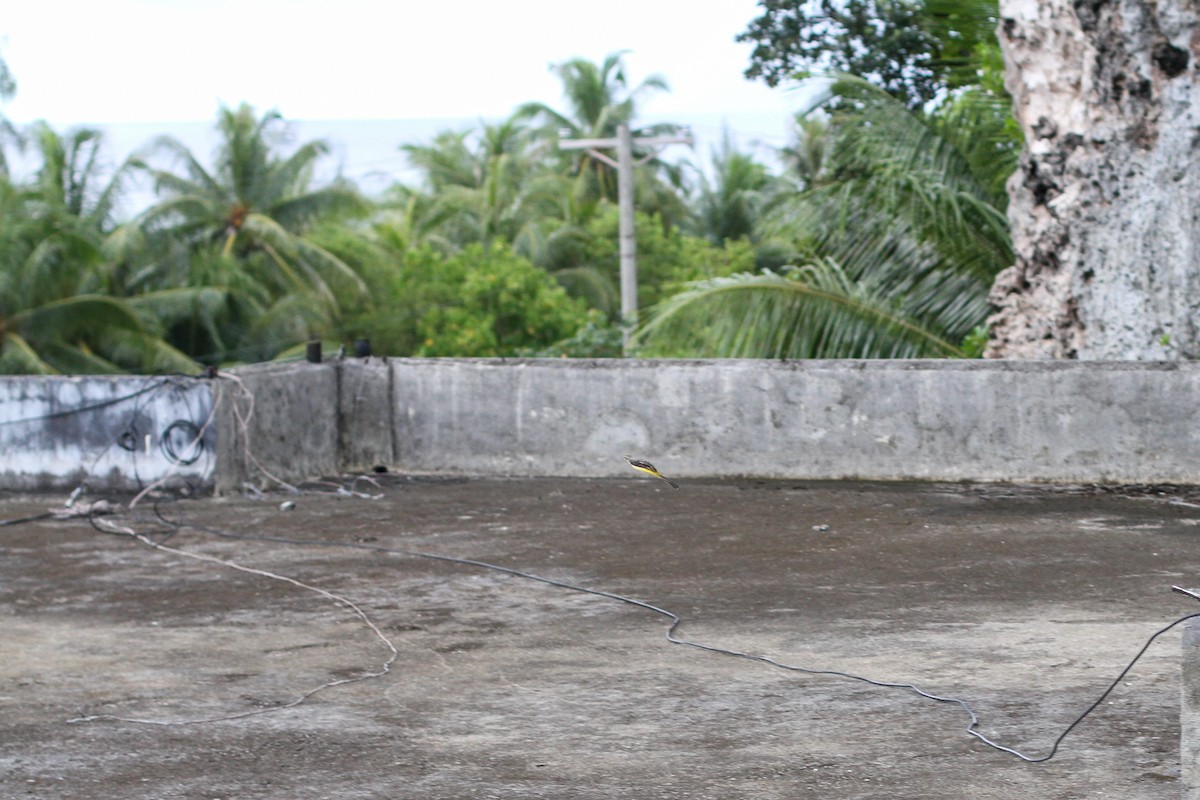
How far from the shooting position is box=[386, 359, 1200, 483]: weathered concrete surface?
39.3ft

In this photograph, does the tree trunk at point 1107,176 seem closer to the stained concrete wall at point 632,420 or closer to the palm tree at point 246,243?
the stained concrete wall at point 632,420

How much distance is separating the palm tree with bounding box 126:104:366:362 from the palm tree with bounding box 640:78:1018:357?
21.3m

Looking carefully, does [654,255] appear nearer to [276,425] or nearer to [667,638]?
[276,425]

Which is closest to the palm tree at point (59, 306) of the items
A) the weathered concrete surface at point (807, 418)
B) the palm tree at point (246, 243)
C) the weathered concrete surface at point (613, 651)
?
the palm tree at point (246, 243)

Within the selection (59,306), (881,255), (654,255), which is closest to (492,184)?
(654,255)

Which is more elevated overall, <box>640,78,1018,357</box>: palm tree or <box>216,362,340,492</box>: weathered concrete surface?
<box>640,78,1018,357</box>: palm tree

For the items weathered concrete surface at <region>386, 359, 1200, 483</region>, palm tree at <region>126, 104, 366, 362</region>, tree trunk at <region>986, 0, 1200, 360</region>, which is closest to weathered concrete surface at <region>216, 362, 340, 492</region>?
weathered concrete surface at <region>386, 359, 1200, 483</region>

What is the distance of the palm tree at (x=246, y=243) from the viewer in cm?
3622

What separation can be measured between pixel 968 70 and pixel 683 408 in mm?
8598

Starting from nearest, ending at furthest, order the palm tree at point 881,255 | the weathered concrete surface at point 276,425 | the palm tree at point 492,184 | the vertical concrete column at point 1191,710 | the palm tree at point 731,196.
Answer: the vertical concrete column at point 1191,710 < the weathered concrete surface at point 276,425 < the palm tree at point 881,255 < the palm tree at point 492,184 < the palm tree at point 731,196

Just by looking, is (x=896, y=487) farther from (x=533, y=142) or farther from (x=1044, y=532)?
(x=533, y=142)

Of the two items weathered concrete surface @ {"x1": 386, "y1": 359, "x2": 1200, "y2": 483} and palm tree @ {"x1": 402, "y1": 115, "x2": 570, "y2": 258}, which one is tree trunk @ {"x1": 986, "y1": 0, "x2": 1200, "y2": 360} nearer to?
weathered concrete surface @ {"x1": 386, "y1": 359, "x2": 1200, "y2": 483}

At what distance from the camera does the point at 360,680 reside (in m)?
6.60

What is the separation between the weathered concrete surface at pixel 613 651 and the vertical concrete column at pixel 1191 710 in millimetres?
521
